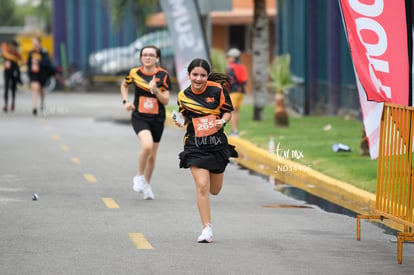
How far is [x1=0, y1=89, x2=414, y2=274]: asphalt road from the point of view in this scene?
381 inches

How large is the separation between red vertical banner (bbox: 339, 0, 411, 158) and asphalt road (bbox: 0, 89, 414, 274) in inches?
53.1

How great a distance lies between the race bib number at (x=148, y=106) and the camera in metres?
14.6

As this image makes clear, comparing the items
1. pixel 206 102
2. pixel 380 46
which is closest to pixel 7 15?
pixel 206 102

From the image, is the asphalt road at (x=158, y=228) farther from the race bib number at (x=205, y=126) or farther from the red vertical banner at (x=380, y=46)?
the red vertical banner at (x=380, y=46)

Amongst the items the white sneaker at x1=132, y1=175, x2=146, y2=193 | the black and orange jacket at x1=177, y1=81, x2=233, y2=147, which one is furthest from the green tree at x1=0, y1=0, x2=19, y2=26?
the black and orange jacket at x1=177, y1=81, x2=233, y2=147

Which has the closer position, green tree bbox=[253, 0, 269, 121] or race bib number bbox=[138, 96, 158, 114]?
race bib number bbox=[138, 96, 158, 114]

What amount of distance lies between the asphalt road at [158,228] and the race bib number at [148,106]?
3.24ft

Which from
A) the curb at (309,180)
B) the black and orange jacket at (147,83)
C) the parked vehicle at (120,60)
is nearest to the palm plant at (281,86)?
the curb at (309,180)

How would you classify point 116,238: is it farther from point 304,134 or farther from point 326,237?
point 304,134

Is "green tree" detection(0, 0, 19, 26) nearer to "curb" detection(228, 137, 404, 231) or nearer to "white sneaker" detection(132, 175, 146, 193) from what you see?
"curb" detection(228, 137, 404, 231)

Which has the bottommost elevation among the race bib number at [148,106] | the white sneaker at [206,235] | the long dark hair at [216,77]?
the white sneaker at [206,235]

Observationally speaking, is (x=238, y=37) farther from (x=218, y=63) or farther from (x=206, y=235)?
(x=206, y=235)

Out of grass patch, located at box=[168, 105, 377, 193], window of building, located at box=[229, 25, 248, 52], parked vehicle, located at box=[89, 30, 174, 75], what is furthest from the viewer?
window of building, located at box=[229, 25, 248, 52]

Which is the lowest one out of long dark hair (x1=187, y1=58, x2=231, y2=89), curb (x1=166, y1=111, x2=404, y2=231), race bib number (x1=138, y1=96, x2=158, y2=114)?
curb (x1=166, y1=111, x2=404, y2=231)
